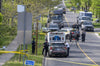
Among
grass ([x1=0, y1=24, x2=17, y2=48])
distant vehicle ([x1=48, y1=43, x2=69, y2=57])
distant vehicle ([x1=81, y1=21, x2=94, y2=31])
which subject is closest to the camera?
distant vehicle ([x1=48, y1=43, x2=69, y2=57])

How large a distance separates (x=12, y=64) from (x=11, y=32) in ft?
68.8

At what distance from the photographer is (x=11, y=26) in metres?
43.8

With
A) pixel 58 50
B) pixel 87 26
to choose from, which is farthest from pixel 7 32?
pixel 87 26

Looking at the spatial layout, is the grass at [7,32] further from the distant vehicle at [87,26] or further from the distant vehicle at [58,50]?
the distant vehicle at [87,26]

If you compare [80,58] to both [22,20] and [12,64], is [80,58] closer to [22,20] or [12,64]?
→ [12,64]

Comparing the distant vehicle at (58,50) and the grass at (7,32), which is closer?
the distant vehicle at (58,50)

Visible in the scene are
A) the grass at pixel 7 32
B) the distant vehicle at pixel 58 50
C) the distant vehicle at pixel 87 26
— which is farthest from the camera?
the distant vehicle at pixel 87 26

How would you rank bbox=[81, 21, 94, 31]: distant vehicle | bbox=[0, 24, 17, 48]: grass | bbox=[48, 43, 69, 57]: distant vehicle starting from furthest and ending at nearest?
bbox=[81, 21, 94, 31]: distant vehicle, bbox=[0, 24, 17, 48]: grass, bbox=[48, 43, 69, 57]: distant vehicle

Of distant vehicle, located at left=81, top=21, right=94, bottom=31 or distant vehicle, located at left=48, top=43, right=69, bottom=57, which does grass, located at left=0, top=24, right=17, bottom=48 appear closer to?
distant vehicle, located at left=48, top=43, right=69, bottom=57

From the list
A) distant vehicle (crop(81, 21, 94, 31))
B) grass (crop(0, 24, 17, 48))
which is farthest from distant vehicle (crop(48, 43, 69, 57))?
distant vehicle (crop(81, 21, 94, 31))

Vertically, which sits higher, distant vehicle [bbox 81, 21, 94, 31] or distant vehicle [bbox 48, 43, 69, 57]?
distant vehicle [bbox 81, 21, 94, 31]

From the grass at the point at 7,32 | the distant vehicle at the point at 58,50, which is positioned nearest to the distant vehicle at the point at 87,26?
the grass at the point at 7,32

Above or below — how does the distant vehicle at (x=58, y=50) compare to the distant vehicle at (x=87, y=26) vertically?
below

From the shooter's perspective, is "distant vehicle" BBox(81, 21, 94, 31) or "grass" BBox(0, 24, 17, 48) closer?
"grass" BBox(0, 24, 17, 48)
